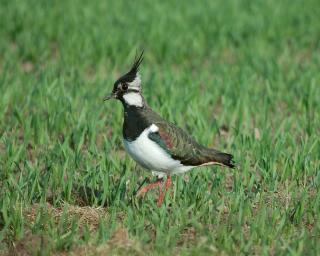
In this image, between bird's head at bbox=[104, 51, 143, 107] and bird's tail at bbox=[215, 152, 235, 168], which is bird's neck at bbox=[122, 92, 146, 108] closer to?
bird's head at bbox=[104, 51, 143, 107]

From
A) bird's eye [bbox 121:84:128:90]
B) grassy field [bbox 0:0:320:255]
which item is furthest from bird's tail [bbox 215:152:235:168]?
bird's eye [bbox 121:84:128:90]

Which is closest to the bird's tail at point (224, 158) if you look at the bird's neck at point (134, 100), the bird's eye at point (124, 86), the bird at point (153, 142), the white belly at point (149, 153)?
the bird at point (153, 142)

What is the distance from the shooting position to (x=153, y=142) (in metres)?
5.43

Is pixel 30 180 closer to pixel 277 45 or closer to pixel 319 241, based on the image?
pixel 319 241

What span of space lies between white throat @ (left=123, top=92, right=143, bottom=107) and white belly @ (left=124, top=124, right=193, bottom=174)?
0.85ft

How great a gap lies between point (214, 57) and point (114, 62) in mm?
1481

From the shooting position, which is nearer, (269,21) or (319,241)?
(319,241)

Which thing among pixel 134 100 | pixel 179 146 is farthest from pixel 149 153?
pixel 134 100

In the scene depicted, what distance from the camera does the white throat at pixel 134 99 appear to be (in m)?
5.66

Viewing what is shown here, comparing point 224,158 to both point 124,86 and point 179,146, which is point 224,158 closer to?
point 179,146

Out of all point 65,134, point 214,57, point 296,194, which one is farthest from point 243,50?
point 296,194

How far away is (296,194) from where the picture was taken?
5.97m

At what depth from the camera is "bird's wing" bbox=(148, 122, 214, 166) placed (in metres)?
5.48

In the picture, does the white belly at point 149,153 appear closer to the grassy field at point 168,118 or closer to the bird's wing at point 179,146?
the bird's wing at point 179,146
